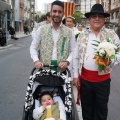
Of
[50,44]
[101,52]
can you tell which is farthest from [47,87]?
[101,52]

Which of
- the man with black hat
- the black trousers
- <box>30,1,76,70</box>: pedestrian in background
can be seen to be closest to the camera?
the man with black hat

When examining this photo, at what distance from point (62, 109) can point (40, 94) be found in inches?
17.2

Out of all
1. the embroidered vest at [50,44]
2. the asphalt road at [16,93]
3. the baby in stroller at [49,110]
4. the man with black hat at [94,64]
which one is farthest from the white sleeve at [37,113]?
the asphalt road at [16,93]

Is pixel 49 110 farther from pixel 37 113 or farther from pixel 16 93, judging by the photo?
pixel 16 93

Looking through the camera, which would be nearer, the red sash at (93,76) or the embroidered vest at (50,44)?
the red sash at (93,76)

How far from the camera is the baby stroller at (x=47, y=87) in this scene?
3995 millimetres

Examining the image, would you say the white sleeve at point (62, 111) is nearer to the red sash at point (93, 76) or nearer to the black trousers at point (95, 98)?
the black trousers at point (95, 98)

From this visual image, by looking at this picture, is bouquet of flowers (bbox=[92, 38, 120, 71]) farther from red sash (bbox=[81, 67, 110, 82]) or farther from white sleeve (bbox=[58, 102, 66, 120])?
white sleeve (bbox=[58, 102, 66, 120])

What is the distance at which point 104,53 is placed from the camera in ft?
12.5

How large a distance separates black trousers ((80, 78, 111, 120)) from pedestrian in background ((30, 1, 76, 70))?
54 centimetres

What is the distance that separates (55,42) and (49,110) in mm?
1149

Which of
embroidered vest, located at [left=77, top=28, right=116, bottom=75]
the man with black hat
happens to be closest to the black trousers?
the man with black hat

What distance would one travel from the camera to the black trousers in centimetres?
418

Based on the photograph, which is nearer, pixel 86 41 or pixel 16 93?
pixel 86 41
